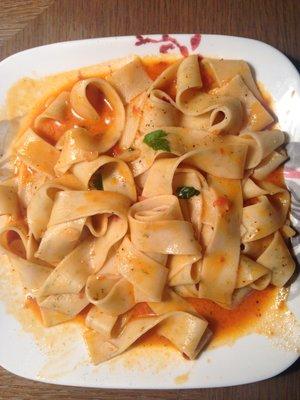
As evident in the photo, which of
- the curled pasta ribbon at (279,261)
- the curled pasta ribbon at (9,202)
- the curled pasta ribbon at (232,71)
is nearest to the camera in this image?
the curled pasta ribbon at (279,261)

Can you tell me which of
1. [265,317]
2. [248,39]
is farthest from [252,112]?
[265,317]

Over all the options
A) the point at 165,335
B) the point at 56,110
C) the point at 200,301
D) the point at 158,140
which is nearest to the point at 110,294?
the point at 165,335

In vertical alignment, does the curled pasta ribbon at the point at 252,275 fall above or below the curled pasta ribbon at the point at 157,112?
below

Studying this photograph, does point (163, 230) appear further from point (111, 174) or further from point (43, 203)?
point (43, 203)

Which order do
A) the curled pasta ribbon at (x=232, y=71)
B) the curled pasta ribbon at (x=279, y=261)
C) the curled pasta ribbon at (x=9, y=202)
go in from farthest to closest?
1. the curled pasta ribbon at (x=9, y=202)
2. the curled pasta ribbon at (x=232, y=71)
3. the curled pasta ribbon at (x=279, y=261)

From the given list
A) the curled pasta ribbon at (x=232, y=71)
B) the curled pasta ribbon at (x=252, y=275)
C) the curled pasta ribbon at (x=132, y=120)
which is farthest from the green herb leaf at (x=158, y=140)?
the curled pasta ribbon at (x=252, y=275)

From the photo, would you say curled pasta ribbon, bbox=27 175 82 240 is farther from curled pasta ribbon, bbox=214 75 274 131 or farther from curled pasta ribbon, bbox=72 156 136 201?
curled pasta ribbon, bbox=214 75 274 131

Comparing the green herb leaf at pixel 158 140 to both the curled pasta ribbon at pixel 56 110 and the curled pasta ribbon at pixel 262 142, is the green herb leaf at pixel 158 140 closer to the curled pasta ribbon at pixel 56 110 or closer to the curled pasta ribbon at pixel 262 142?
the curled pasta ribbon at pixel 262 142

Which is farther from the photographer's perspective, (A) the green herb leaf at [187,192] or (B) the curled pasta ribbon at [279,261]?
(A) the green herb leaf at [187,192]
